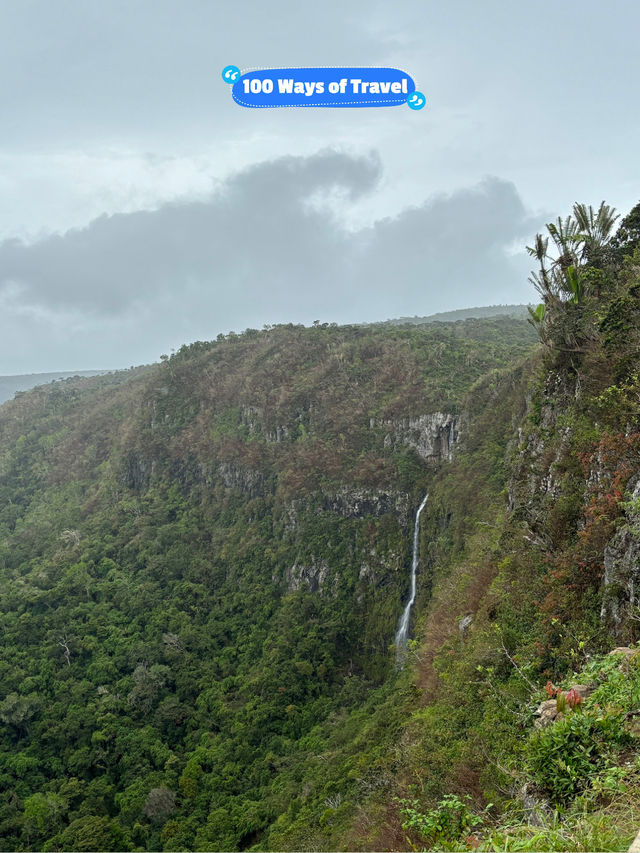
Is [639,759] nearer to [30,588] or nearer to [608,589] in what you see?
[608,589]

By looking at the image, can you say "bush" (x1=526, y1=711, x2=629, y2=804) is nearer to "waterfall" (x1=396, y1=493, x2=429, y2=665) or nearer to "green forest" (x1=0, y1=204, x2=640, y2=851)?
"green forest" (x1=0, y1=204, x2=640, y2=851)

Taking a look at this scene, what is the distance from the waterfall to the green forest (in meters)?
0.61

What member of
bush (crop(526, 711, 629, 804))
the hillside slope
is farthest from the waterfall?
bush (crop(526, 711, 629, 804))

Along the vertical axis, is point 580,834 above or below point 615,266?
below

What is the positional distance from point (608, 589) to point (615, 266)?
36.2ft

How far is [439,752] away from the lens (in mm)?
9070

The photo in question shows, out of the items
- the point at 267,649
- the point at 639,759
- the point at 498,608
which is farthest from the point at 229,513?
the point at 639,759

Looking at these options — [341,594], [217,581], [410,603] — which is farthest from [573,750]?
[217,581]

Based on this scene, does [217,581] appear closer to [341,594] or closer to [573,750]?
[341,594]

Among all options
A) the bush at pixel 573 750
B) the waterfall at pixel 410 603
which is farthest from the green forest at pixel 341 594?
the waterfall at pixel 410 603

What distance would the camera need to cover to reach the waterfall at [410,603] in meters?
24.1

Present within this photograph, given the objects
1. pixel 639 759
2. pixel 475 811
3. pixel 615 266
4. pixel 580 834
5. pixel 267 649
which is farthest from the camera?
pixel 267 649

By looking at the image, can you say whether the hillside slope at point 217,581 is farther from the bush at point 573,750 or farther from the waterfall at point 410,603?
the bush at point 573,750

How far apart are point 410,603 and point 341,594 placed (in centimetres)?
455
